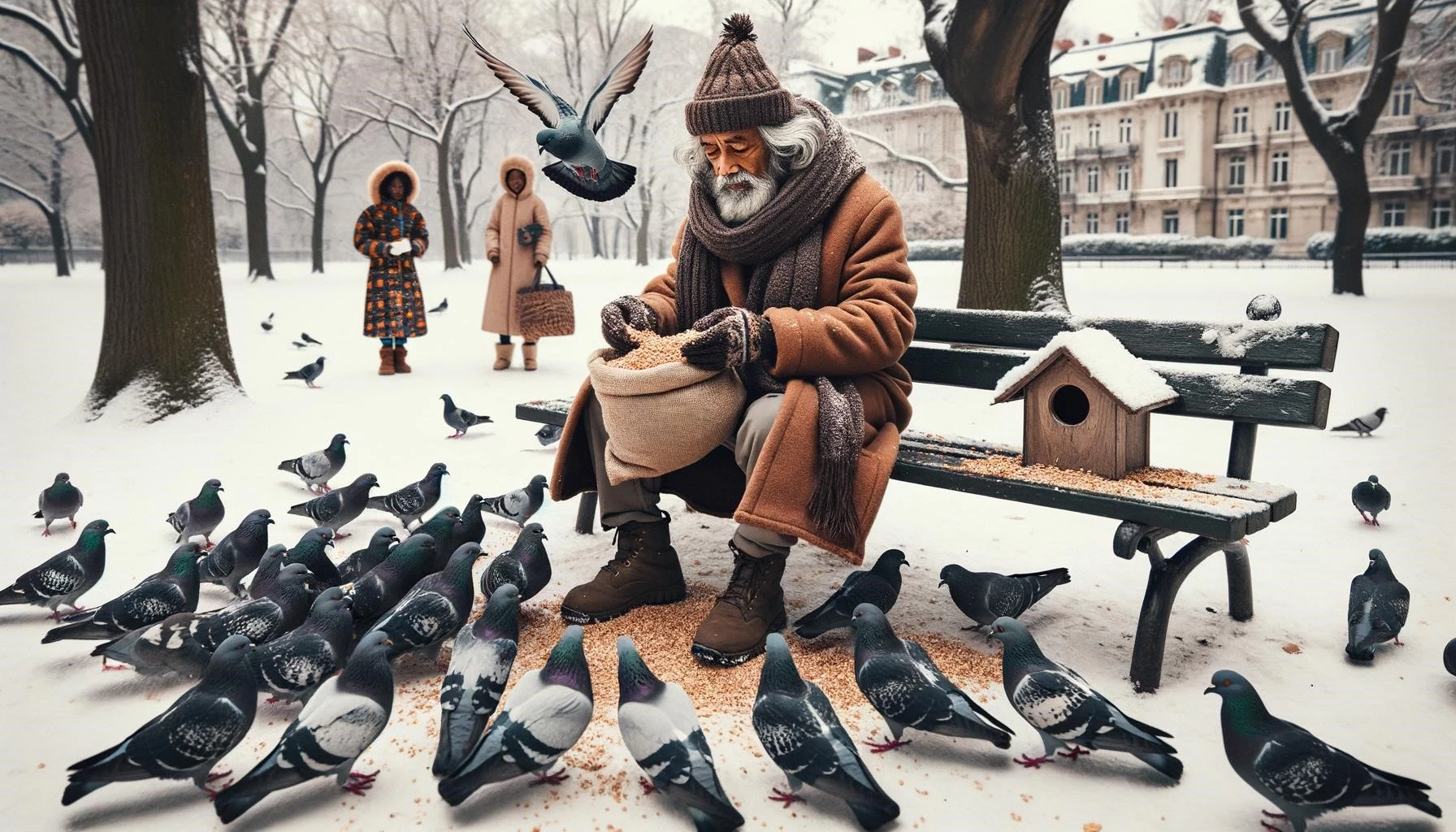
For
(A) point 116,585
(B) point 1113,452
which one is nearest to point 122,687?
(A) point 116,585

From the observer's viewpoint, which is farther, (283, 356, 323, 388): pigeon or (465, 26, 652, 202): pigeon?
(283, 356, 323, 388): pigeon

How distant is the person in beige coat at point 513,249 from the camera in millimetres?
9039

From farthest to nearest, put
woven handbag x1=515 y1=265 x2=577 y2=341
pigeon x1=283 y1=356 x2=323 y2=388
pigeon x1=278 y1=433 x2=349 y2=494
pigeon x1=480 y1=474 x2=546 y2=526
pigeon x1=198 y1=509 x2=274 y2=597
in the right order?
woven handbag x1=515 y1=265 x2=577 y2=341 < pigeon x1=283 y1=356 x2=323 y2=388 < pigeon x1=278 y1=433 x2=349 y2=494 < pigeon x1=480 y1=474 x2=546 y2=526 < pigeon x1=198 y1=509 x2=274 y2=597

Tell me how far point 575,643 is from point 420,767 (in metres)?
0.48

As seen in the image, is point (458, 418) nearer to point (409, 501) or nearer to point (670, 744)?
point (409, 501)

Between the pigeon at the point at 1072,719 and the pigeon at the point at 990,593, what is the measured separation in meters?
0.62

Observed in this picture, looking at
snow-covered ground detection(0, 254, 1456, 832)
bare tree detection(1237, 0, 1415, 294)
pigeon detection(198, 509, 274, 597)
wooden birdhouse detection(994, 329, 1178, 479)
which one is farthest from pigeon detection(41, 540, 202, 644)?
bare tree detection(1237, 0, 1415, 294)

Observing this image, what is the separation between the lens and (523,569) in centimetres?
307

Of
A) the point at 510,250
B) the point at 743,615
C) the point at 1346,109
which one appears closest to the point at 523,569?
the point at 743,615

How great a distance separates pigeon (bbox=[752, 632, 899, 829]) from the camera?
6.41 feet

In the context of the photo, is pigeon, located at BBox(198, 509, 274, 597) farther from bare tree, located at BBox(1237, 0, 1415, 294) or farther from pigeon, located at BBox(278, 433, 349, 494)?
bare tree, located at BBox(1237, 0, 1415, 294)

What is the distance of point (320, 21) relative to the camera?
68.9ft

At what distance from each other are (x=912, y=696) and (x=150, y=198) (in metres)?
6.01

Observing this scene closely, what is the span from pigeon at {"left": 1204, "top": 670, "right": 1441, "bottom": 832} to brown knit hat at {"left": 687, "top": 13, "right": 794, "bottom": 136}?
200 centimetres
